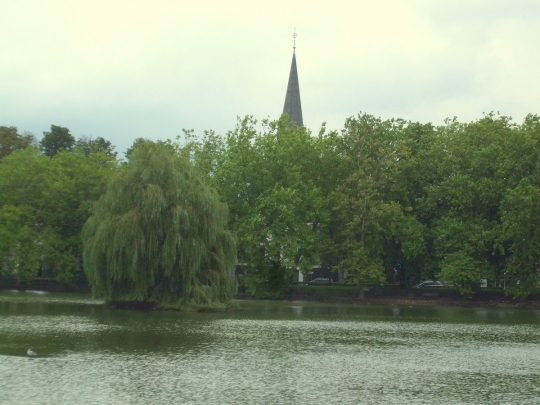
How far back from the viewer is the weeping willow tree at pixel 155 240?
160 ft

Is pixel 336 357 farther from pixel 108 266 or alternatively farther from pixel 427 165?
pixel 427 165

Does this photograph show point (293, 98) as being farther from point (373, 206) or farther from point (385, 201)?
point (373, 206)

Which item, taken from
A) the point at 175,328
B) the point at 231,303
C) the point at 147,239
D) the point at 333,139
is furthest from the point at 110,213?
the point at 333,139

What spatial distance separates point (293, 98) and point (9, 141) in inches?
2045

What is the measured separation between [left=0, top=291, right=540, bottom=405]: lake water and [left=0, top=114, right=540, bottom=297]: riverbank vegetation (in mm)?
26755

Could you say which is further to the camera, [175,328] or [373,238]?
[373,238]

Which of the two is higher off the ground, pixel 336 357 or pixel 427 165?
pixel 427 165

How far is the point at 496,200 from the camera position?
74188 millimetres

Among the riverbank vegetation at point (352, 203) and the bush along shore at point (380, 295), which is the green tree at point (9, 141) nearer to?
the riverbank vegetation at point (352, 203)

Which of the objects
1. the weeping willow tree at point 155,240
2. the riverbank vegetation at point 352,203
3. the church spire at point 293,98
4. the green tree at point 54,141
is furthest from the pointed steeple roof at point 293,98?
the weeping willow tree at point 155,240

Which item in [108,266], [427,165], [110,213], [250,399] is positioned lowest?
[250,399]

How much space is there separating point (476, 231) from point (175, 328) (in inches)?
1664

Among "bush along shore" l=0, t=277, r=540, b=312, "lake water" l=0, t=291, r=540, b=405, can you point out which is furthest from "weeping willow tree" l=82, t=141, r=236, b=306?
"bush along shore" l=0, t=277, r=540, b=312

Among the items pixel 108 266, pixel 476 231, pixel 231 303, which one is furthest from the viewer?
pixel 476 231
